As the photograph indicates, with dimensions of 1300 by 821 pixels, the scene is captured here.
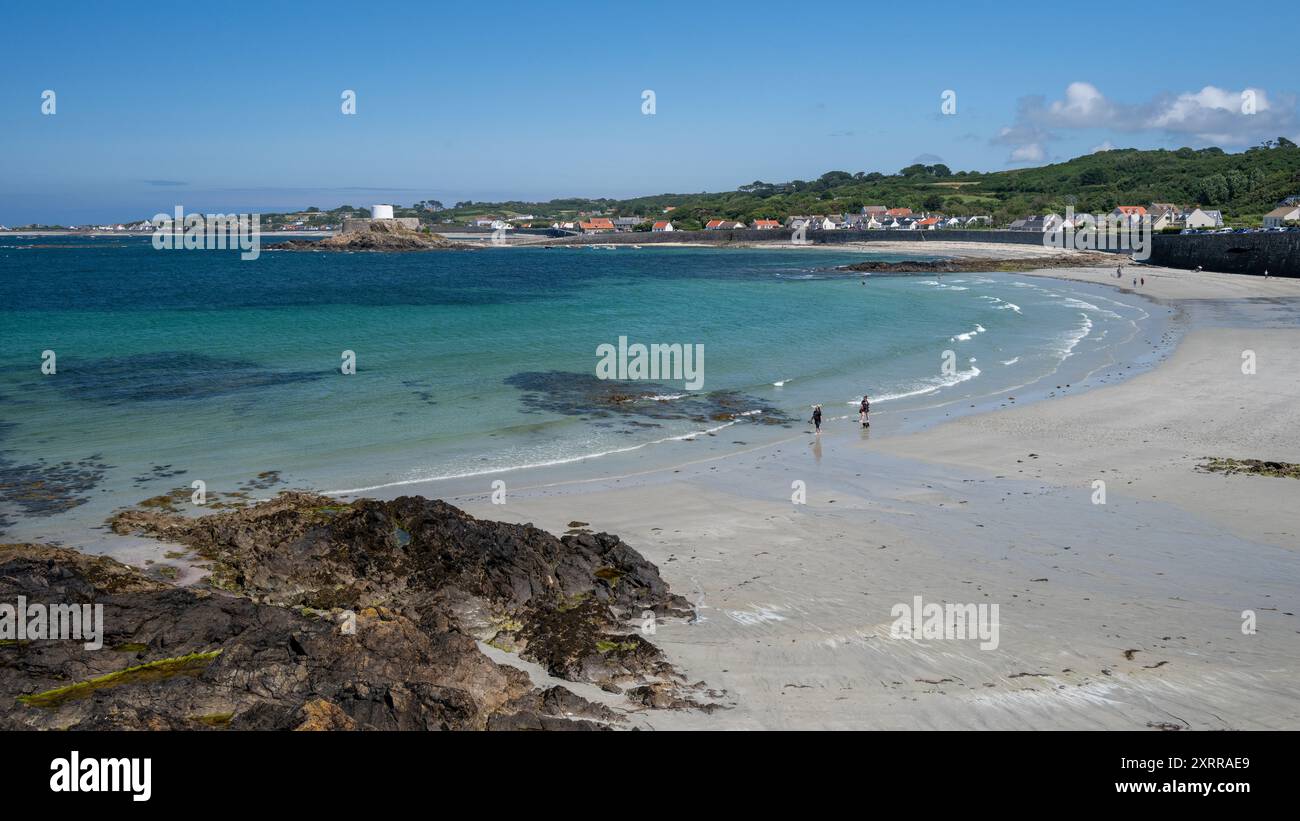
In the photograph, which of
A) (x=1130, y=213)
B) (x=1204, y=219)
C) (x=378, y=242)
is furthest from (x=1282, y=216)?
(x=378, y=242)

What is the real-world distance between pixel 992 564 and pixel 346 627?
406 inches

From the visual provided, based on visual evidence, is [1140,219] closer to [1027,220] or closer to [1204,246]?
[1027,220]

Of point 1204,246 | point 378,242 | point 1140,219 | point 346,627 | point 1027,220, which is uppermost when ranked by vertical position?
point 1027,220

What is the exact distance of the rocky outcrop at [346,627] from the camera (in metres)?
8.52

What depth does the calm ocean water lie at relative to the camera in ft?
72.4

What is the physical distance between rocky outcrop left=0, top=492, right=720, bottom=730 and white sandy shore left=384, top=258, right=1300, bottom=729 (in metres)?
0.90

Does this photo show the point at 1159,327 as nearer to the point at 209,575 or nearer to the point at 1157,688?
the point at 1157,688

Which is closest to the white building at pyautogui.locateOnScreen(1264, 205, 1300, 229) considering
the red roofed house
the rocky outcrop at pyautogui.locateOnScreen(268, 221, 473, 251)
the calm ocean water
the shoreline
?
the red roofed house

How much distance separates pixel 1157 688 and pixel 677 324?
143 ft

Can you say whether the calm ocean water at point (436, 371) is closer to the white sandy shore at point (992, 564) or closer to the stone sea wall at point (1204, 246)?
the white sandy shore at point (992, 564)

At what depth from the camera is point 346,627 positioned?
1019 centimetres

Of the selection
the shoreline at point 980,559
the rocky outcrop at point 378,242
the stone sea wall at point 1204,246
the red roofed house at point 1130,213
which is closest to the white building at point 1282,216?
the stone sea wall at point 1204,246
